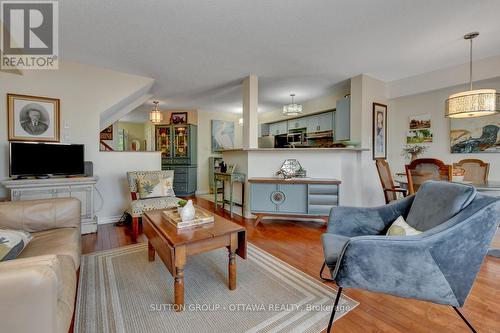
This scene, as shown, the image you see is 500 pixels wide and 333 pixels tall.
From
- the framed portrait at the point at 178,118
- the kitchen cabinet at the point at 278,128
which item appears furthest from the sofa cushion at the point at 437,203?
the framed portrait at the point at 178,118

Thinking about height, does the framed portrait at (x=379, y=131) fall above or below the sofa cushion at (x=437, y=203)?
above

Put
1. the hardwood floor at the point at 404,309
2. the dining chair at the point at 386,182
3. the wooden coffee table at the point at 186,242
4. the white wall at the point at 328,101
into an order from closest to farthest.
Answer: the hardwood floor at the point at 404,309 → the wooden coffee table at the point at 186,242 → the dining chair at the point at 386,182 → the white wall at the point at 328,101

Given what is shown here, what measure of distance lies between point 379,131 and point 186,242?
396 centimetres

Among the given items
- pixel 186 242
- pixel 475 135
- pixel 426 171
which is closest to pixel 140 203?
pixel 186 242

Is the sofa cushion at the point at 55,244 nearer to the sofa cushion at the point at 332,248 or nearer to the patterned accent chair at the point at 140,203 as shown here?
the patterned accent chair at the point at 140,203

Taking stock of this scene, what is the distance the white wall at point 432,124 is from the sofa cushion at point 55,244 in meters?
4.90

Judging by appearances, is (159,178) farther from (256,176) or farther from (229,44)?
(229,44)

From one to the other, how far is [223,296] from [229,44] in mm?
2691

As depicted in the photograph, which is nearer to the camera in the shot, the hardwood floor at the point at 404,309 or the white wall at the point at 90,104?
the hardwood floor at the point at 404,309

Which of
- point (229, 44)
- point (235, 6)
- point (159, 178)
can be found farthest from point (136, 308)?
point (229, 44)

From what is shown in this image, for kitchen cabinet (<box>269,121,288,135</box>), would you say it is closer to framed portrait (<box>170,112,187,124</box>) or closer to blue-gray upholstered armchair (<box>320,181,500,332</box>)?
framed portrait (<box>170,112,187,124</box>)

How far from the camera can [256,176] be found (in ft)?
12.8

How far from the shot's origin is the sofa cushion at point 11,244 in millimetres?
1281

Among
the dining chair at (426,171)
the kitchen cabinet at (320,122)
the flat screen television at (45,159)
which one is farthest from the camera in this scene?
the kitchen cabinet at (320,122)
